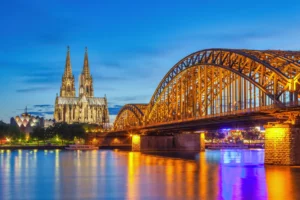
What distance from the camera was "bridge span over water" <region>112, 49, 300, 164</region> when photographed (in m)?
67.4

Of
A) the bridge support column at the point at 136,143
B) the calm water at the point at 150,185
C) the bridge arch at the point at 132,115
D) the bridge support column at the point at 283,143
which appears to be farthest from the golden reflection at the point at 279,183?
the bridge arch at the point at 132,115

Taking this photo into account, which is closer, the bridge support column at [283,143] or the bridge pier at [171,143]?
the bridge support column at [283,143]

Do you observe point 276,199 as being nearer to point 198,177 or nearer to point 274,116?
point 198,177

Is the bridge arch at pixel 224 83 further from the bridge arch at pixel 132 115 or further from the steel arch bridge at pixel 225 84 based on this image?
the bridge arch at pixel 132 115

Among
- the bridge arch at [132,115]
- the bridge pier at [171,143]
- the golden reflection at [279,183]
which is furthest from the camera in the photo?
the bridge arch at [132,115]

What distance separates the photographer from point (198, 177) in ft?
193

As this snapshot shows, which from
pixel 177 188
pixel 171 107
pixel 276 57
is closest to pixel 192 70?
pixel 171 107

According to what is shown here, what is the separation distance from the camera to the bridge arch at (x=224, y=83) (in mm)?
70812

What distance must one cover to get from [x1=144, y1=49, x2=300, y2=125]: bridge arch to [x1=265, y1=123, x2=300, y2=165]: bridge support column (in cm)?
281

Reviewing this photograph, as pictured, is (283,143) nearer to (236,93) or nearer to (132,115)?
(236,93)

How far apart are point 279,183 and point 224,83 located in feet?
143

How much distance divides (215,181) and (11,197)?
19.0 meters

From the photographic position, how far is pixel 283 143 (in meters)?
67.2

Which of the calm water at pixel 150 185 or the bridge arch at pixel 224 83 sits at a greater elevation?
the bridge arch at pixel 224 83
